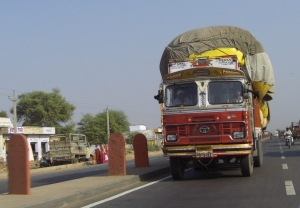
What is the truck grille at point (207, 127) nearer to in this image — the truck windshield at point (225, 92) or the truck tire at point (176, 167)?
the truck windshield at point (225, 92)

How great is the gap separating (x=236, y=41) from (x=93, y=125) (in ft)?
253

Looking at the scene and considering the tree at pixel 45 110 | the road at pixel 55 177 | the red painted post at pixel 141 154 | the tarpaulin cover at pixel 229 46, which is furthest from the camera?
A: the tree at pixel 45 110

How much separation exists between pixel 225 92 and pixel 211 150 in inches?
64.7

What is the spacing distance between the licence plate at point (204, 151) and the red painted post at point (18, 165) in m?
4.69

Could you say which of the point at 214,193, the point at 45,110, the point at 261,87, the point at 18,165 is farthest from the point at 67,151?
the point at 45,110

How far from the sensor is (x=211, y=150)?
521 inches

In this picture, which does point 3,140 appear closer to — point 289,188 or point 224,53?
point 224,53

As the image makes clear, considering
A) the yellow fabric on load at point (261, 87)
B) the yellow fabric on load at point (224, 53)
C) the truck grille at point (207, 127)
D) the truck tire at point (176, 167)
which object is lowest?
the truck tire at point (176, 167)

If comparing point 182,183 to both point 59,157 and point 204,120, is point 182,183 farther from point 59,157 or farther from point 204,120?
point 59,157

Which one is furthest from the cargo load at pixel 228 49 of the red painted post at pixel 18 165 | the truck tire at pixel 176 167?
the red painted post at pixel 18 165

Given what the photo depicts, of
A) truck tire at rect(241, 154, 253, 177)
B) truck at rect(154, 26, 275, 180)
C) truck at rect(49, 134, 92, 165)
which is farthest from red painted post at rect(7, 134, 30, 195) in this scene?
truck at rect(49, 134, 92, 165)

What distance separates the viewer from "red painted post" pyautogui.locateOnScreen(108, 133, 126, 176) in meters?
14.9

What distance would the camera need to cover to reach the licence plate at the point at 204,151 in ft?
43.4

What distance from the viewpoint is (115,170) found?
15086mm
